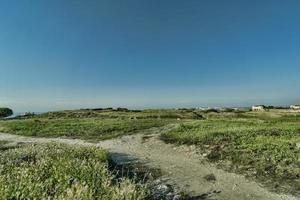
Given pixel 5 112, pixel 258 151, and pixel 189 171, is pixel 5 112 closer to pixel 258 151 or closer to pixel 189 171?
pixel 258 151

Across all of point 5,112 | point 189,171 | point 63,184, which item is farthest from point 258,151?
point 5,112

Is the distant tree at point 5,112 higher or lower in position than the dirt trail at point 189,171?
higher

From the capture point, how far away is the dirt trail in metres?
17.3

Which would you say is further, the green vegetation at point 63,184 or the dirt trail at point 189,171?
the dirt trail at point 189,171

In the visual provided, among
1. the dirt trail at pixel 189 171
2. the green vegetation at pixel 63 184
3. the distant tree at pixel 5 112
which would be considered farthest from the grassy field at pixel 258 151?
the distant tree at pixel 5 112

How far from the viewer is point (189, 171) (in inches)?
885

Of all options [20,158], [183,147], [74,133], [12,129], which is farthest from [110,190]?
[12,129]

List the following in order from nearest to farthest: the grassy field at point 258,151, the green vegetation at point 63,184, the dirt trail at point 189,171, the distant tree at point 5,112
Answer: the green vegetation at point 63,184 < the dirt trail at point 189,171 < the grassy field at point 258,151 < the distant tree at point 5,112

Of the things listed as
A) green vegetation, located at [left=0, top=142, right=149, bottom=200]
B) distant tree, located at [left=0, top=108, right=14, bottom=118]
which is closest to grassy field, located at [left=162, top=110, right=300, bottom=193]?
green vegetation, located at [left=0, top=142, right=149, bottom=200]

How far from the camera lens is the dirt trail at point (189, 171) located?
17.3m

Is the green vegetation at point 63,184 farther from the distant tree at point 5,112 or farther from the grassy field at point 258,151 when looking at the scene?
the distant tree at point 5,112

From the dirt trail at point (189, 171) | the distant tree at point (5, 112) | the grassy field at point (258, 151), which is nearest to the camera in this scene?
the dirt trail at point (189, 171)

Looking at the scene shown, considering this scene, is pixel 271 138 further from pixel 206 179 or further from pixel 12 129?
pixel 12 129

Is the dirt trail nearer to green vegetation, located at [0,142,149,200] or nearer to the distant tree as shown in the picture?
green vegetation, located at [0,142,149,200]
